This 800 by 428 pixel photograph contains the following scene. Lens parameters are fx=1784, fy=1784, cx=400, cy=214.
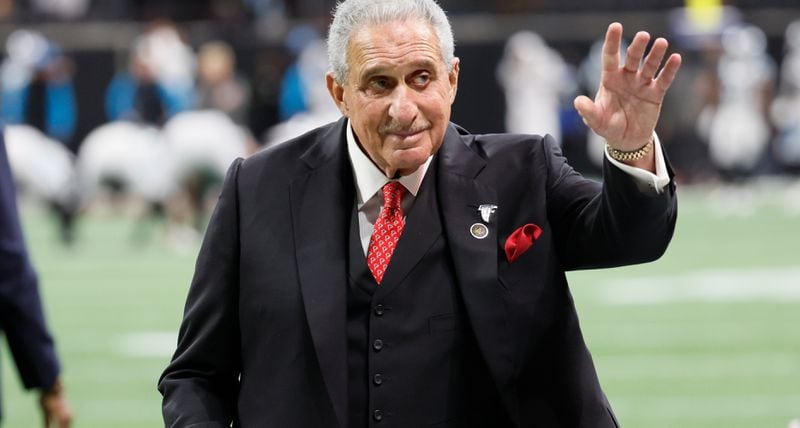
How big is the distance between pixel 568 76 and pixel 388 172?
2015 centimetres

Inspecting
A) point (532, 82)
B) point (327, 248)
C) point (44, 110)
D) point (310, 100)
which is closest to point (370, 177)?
point (327, 248)

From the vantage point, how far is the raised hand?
3.55 m

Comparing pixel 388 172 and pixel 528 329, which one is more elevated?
pixel 388 172

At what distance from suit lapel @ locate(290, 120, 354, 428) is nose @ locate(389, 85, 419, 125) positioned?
0.29 metres

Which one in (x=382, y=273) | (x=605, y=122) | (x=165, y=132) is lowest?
(x=165, y=132)

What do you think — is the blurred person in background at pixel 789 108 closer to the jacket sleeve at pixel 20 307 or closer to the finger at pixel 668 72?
the jacket sleeve at pixel 20 307

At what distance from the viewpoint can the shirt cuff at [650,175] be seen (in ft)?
11.6

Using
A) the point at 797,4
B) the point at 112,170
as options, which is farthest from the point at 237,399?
the point at 797,4

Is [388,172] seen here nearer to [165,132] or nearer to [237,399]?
[237,399]

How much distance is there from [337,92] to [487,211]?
429 mm

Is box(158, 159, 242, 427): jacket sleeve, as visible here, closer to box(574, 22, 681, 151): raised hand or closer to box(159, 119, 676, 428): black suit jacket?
box(159, 119, 676, 428): black suit jacket

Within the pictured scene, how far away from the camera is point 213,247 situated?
12.8 ft

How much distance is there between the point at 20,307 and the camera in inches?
215

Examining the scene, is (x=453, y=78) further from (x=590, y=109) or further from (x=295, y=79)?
(x=295, y=79)
